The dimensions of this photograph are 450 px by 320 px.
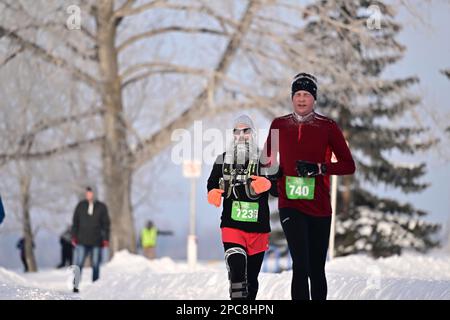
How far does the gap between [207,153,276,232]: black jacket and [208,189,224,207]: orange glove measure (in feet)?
0.25

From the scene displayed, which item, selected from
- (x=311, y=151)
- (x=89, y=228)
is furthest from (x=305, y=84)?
(x=89, y=228)

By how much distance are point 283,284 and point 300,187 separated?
3.44 m

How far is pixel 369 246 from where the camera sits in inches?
1328

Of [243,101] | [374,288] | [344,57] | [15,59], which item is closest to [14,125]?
[15,59]

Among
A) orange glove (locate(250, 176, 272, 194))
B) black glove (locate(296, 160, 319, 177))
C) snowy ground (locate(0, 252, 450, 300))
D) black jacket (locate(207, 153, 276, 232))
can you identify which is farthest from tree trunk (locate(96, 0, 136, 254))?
A: black glove (locate(296, 160, 319, 177))

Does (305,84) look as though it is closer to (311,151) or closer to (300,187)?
(311,151)

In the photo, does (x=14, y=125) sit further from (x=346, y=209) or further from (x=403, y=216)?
(x=403, y=216)

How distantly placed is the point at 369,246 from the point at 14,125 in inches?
471

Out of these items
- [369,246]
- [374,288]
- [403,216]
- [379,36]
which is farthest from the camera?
[403,216]

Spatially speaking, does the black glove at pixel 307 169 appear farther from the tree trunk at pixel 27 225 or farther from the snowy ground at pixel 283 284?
the tree trunk at pixel 27 225

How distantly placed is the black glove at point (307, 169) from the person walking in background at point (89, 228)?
29.2 ft

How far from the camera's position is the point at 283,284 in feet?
37.4

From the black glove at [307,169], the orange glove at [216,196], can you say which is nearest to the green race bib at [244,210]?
the orange glove at [216,196]

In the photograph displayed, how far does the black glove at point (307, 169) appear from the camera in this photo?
26.4ft
